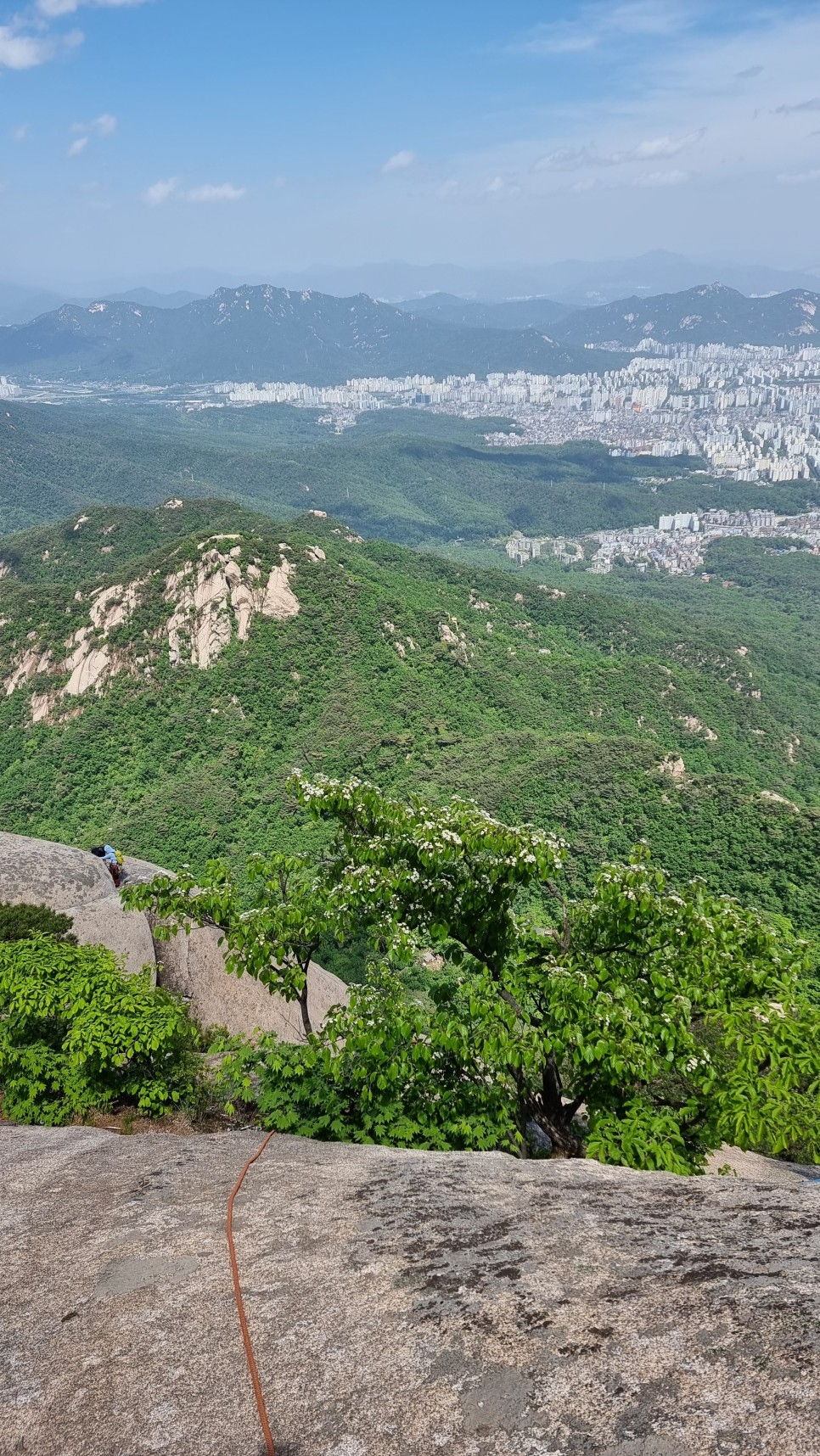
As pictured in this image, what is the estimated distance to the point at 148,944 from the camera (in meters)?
17.5

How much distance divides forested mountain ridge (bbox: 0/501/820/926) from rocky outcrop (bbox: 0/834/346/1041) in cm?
1870

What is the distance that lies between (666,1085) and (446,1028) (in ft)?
22.9

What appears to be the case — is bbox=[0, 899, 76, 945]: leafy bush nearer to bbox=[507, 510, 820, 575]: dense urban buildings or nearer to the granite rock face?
the granite rock face

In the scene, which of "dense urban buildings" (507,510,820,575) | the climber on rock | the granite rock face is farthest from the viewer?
"dense urban buildings" (507,510,820,575)

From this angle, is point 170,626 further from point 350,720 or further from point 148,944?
point 148,944

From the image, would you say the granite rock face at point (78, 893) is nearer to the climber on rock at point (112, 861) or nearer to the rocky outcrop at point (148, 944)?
the rocky outcrop at point (148, 944)

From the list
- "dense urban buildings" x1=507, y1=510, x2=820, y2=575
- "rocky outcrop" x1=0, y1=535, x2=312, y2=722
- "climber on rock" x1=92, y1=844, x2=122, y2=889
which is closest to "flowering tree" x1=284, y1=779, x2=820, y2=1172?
"climber on rock" x1=92, y1=844, x2=122, y2=889

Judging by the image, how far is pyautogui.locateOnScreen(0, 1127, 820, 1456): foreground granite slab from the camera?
2.70 metres

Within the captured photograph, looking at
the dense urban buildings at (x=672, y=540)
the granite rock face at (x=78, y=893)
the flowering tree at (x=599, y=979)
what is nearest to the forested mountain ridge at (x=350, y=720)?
the granite rock face at (x=78, y=893)

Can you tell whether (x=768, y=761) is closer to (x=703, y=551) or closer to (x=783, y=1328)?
(x=783, y=1328)

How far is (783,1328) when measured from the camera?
9.33ft

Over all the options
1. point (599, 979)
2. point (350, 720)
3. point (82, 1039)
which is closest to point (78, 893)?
point (82, 1039)

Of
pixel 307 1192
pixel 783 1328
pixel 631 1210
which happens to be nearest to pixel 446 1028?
pixel 307 1192

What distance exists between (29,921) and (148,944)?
9.64ft
